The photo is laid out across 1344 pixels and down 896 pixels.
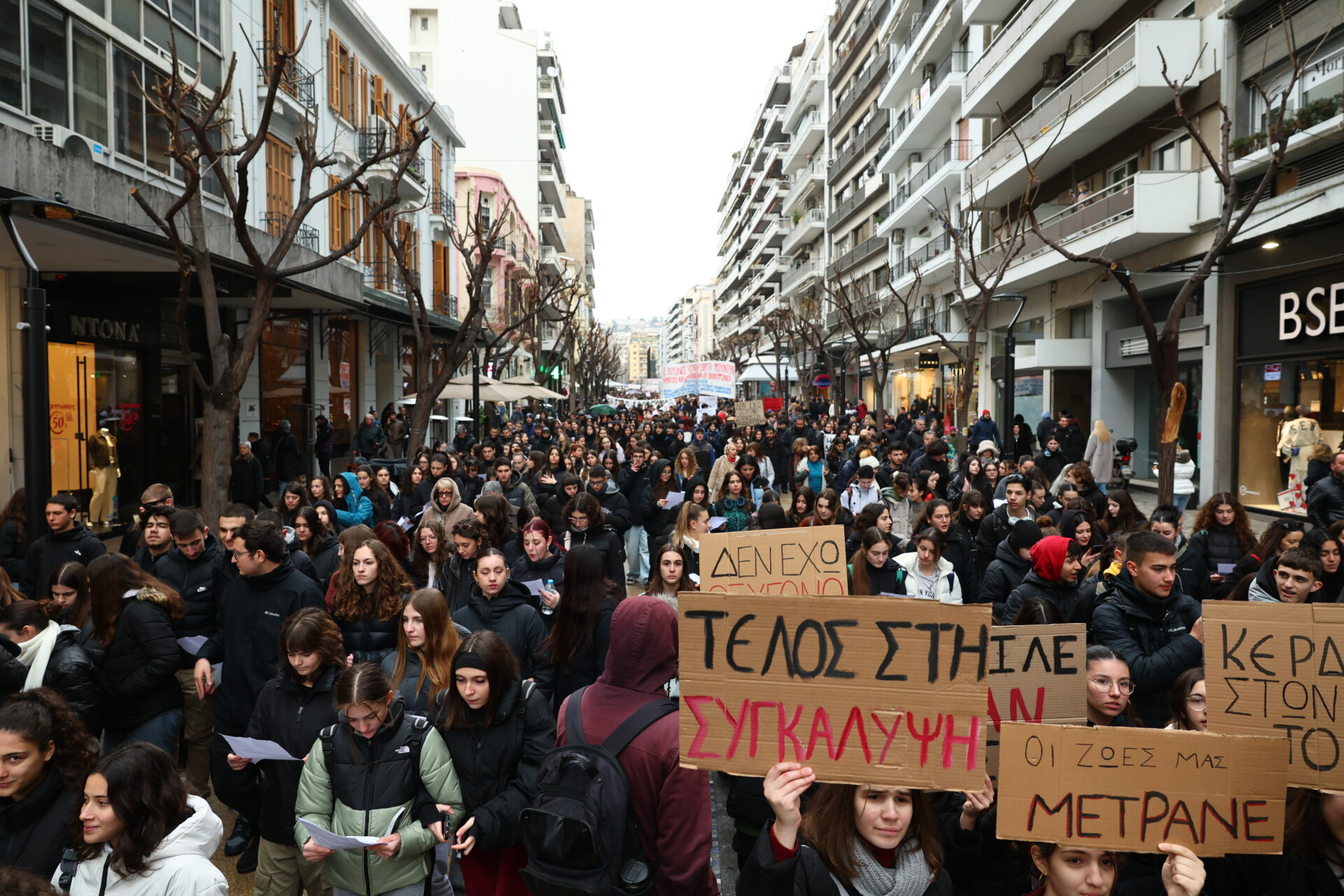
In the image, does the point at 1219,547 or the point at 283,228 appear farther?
the point at 283,228

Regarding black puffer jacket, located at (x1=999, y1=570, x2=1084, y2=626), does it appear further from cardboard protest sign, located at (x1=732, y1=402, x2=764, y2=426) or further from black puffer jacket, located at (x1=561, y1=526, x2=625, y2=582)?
cardboard protest sign, located at (x1=732, y1=402, x2=764, y2=426)

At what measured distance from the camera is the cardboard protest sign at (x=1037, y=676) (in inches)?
150

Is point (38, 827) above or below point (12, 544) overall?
below

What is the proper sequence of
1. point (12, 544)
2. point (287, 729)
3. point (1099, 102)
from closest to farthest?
point (287, 729) < point (12, 544) < point (1099, 102)

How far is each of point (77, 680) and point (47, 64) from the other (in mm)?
12870

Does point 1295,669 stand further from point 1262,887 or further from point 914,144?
point 914,144

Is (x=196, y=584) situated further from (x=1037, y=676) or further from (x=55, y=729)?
(x=1037, y=676)

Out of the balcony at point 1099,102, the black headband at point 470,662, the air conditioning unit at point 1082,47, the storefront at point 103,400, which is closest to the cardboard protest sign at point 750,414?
the balcony at point 1099,102

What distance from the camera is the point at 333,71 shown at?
25.8 meters

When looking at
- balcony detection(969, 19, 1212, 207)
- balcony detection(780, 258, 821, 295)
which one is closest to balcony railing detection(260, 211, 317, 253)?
balcony detection(969, 19, 1212, 207)

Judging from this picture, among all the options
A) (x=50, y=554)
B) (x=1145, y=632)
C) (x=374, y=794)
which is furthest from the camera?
(x=50, y=554)

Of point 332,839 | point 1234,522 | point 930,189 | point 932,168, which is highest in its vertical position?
point 932,168

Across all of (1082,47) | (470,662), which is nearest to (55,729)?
(470,662)

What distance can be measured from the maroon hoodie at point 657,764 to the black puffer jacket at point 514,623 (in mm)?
1815
